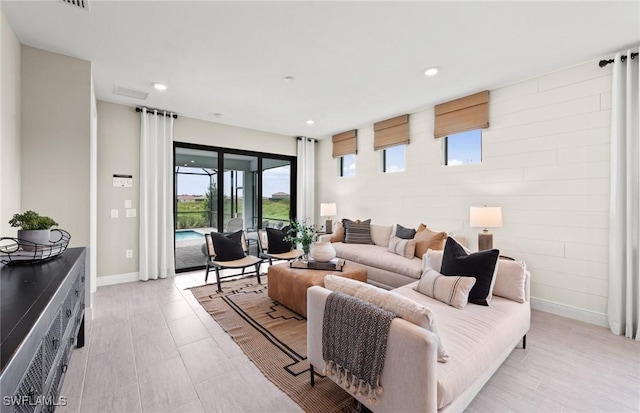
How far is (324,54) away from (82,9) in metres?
2.06

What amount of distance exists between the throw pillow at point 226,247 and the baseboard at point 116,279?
5.00 ft

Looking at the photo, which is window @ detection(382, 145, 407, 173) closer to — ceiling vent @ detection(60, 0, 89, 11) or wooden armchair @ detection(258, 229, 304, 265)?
wooden armchair @ detection(258, 229, 304, 265)

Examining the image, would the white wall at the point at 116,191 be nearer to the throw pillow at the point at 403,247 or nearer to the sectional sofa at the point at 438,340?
the sectional sofa at the point at 438,340

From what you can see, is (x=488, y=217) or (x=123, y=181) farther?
(x=123, y=181)

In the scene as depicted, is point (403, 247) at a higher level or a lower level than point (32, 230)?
lower

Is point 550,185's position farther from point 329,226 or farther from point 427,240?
point 329,226

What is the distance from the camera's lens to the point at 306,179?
21.8 ft

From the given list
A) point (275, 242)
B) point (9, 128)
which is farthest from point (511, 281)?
point (9, 128)

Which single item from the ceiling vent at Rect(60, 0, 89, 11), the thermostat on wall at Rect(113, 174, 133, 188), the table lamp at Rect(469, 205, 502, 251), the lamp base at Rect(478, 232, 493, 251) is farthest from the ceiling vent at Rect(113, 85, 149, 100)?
the lamp base at Rect(478, 232, 493, 251)

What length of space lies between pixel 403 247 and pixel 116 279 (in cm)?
449

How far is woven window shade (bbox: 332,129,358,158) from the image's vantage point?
582cm

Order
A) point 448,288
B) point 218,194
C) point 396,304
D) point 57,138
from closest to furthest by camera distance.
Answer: point 396,304 → point 448,288 → point 57,138 → point 218,194

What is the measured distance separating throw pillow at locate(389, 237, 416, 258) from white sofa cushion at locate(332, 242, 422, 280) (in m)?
0.07

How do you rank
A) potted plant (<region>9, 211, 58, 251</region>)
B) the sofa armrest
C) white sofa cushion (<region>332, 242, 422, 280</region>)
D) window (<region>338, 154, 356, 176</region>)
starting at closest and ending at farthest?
the sofa armrest < potted plant (<region>9, 211, 58, 251</region>) < white sofa cushion (<region>332, 242, 422, 280</region>) < window (<region>338, 154, 356, 176</region>)
